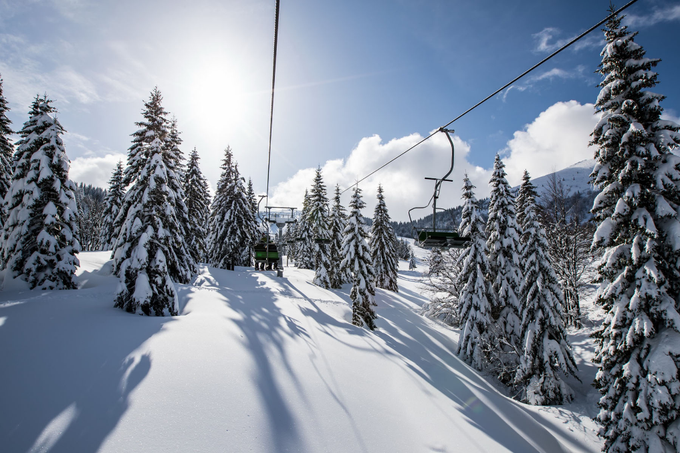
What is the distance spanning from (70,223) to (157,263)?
9.18 m

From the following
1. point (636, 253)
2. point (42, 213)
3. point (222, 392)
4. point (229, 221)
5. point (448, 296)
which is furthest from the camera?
point (229, 221)

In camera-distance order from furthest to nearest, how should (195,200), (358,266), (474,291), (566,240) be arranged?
(195,200) < (566,240) < (358,266) < (474,291)

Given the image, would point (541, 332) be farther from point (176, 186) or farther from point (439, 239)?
point (176, 186)

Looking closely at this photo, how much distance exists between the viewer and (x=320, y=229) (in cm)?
3628

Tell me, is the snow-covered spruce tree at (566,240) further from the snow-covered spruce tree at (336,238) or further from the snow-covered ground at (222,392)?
the snow-covered spruce tree at (336,238)

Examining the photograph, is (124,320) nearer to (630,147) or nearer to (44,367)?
(44,367)

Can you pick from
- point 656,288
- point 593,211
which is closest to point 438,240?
point 593,211

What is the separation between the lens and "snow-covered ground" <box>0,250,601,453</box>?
16.6ft

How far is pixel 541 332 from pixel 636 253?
8873 mm

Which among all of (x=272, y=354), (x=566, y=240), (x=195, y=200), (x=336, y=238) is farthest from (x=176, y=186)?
(x=566, y=240)

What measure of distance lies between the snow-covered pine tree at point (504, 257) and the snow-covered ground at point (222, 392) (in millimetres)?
6510

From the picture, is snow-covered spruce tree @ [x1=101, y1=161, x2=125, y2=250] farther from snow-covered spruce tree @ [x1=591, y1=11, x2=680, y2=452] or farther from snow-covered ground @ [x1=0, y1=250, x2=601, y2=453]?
snow-covered spruce tree @ [x1=591, y1=11, x2=680, y2=452]

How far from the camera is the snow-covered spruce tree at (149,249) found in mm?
11635

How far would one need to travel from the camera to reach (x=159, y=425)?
512 cm
